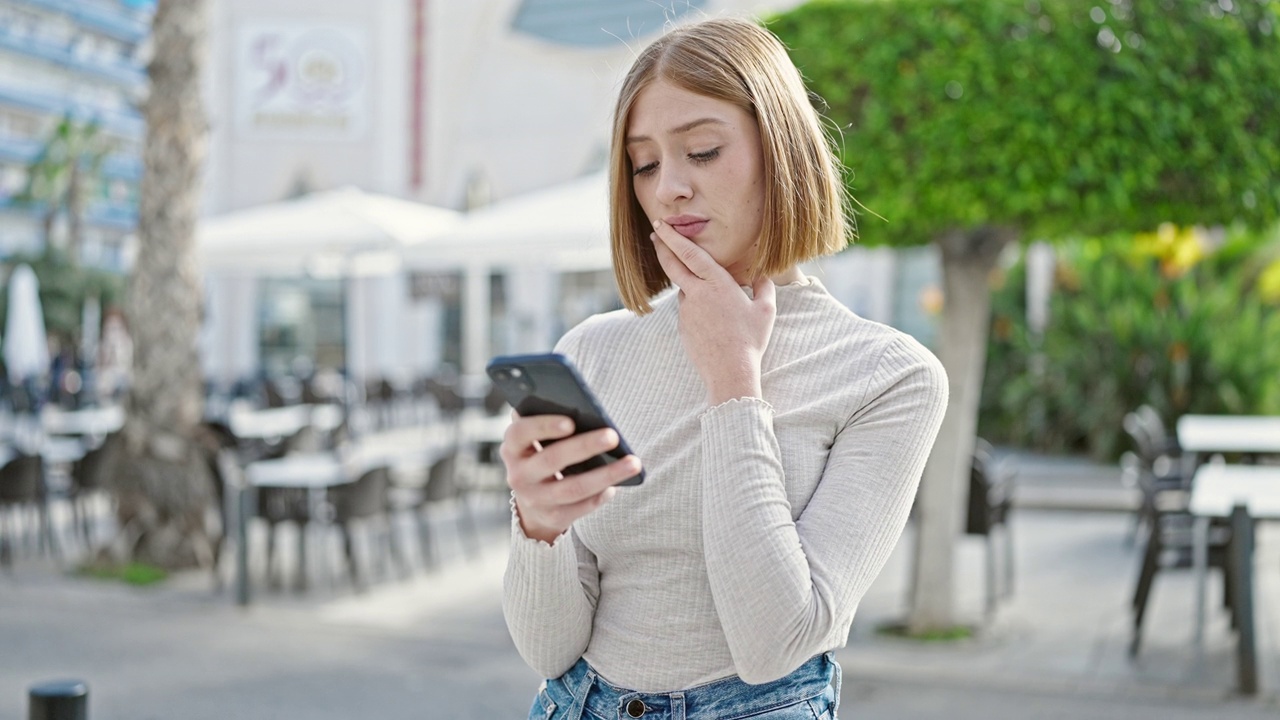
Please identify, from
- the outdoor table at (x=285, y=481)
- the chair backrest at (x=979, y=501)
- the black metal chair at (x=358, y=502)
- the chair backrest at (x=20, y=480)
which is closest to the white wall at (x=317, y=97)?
the chair backrest at (x=20, y=480)

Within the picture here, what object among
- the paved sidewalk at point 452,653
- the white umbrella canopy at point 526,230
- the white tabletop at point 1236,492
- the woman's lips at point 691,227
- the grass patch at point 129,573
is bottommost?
the paved sidewalk at point 452,653

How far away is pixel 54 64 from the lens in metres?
68.4

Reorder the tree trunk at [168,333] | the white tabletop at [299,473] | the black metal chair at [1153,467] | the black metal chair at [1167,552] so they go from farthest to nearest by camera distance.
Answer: the tree trunk at [168,333], the white tabletop at [299,473], the black metal chair at [1153,467], the black metal chair at [1167,552]

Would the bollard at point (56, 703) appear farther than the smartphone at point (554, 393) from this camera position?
Yes

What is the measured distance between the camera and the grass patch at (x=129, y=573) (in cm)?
814

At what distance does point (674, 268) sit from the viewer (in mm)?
1531

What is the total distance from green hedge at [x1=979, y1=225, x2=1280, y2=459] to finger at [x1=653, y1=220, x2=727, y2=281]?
1167 cm

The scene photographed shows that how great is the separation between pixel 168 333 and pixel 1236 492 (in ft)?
20.8

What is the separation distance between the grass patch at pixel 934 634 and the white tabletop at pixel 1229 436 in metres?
2.34

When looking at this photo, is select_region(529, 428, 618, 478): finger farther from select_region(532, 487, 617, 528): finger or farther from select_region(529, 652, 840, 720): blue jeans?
select_region(529, 652, 840, 720): blue jeans

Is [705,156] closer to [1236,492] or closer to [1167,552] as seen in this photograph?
[1236,492]

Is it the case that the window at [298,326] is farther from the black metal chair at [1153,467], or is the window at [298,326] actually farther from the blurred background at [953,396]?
the black metal chair at [1153,467]

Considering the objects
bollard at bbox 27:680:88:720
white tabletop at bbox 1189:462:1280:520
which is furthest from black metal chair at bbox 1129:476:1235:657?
bollard at bbox 27:680:88:720

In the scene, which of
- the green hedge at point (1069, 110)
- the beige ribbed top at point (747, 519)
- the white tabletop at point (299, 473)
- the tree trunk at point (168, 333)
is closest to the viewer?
the beige ribbed top at point (747, 519)
